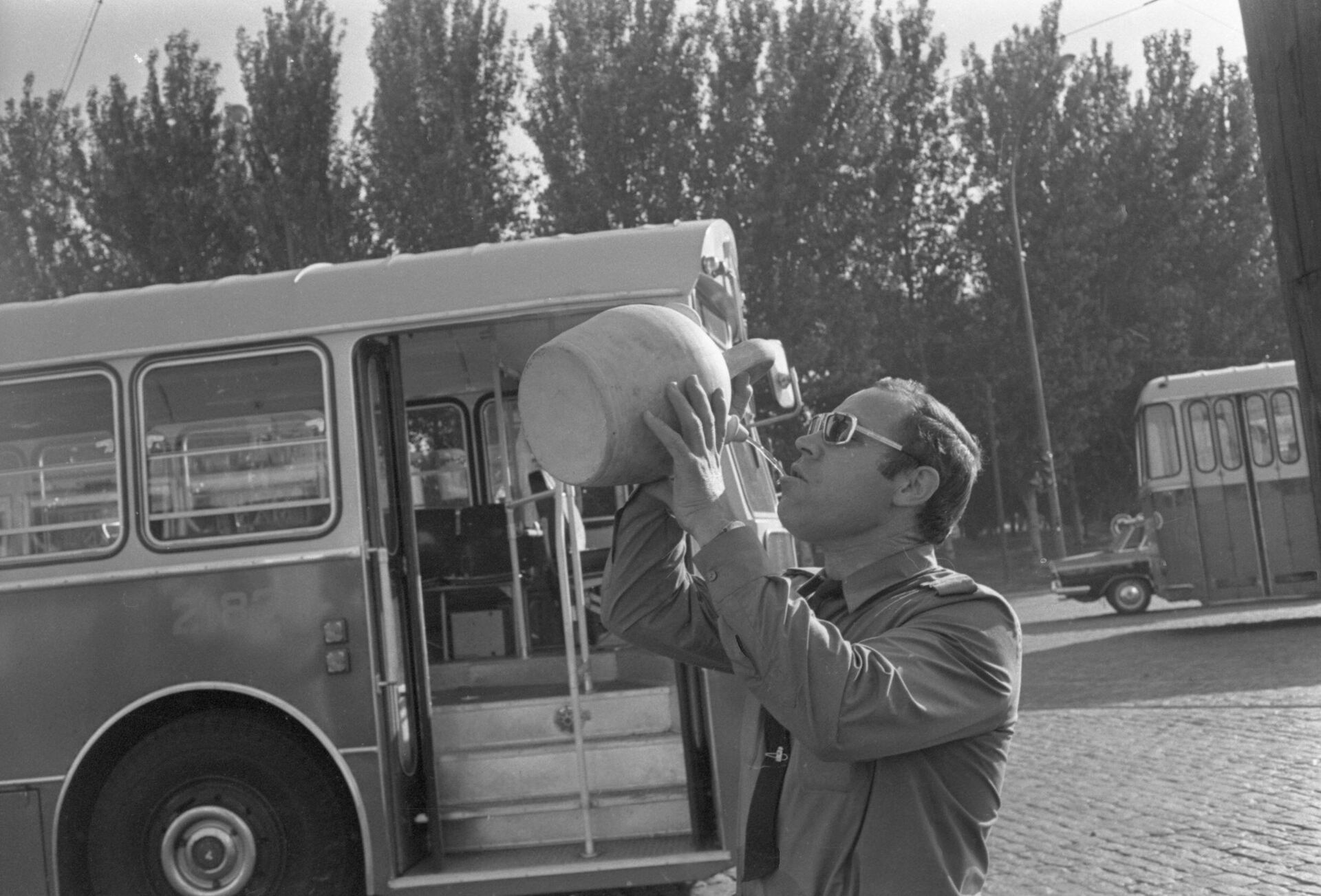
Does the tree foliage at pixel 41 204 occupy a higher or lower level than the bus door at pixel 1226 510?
higher

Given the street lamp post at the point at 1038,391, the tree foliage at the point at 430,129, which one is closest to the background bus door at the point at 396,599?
the tree foliage at the point at 430,129

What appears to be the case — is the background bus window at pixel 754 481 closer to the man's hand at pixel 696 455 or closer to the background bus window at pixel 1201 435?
the man's hand at pixel 696 455

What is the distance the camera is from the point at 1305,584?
58.3ft

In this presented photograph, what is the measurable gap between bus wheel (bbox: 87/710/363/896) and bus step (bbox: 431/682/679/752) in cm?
59

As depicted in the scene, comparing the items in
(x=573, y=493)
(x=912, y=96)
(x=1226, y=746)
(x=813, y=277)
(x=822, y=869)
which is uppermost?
(x=912, y=96)

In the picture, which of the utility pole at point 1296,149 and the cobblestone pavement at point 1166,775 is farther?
the cobblestone pavement at point 1166,775

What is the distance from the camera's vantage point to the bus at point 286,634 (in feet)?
21.0

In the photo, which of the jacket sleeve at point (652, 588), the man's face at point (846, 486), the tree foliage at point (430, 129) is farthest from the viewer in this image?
the tree foliage at point (430, 129)

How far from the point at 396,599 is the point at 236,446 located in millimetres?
1011

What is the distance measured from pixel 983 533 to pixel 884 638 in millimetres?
54709

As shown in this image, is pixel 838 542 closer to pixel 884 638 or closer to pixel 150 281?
pixel 884 638

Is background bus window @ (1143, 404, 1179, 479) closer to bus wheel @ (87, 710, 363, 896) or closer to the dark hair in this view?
bus wheel @ (87, 710, 363, 896)

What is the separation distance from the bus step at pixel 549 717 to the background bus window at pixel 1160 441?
13576 mm

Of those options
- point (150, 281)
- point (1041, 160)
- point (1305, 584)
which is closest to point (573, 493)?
point (1305, 584)
